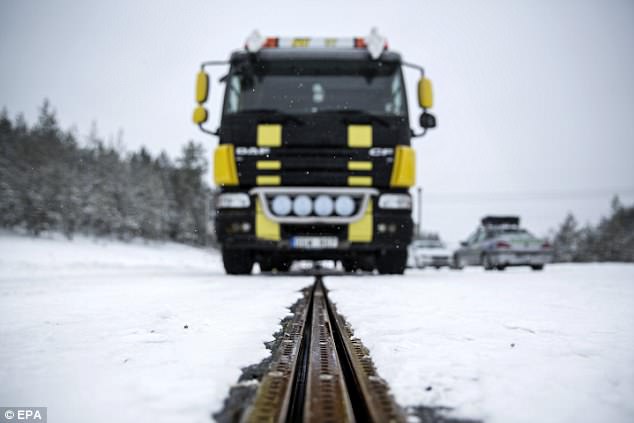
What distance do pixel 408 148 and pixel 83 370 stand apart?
4924mm

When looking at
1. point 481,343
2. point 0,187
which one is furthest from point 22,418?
point 0,187

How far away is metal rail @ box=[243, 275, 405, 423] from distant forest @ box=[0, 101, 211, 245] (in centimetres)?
3842

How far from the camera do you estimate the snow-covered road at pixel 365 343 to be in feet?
4.15

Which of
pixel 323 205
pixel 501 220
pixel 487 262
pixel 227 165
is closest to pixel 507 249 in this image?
pixel 487 262

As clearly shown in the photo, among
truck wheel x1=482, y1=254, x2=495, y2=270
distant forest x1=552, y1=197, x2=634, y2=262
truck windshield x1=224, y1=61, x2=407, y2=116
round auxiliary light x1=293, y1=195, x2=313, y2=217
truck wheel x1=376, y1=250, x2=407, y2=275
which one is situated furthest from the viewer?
distant forest x1=552, y1=197, x2=634, y2=262

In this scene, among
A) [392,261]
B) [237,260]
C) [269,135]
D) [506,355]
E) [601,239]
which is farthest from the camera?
[601,239]

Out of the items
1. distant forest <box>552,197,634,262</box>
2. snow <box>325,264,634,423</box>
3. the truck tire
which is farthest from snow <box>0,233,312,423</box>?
distant forest <box>552,197,634,262</box>

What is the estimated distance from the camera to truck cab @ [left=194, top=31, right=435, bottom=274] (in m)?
5.58

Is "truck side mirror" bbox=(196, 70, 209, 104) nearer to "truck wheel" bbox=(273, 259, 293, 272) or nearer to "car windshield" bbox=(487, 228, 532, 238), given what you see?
"truck wheel" bbox=(273, 259, 293, 272)

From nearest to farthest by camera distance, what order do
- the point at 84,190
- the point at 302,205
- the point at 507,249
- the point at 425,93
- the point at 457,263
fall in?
1. the point at 302,205
2. the point at 425,93
3. the point at 507,249
4. the point at 457,263
5. the point at 84,190

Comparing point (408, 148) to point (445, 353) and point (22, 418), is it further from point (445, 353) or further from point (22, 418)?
point (22, 418)

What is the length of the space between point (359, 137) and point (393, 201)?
0.97 meters

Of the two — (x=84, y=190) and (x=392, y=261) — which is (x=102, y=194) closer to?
(x=84, y=190)

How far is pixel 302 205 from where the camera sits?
5547 millimetres
